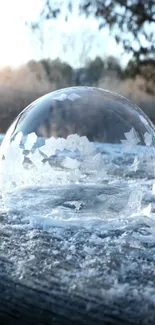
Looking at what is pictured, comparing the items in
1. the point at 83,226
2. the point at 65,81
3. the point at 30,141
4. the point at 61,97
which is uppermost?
the point at 65,81

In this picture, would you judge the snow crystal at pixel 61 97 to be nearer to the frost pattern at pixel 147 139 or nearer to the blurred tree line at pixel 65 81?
the frost pattern at pixel 147 139

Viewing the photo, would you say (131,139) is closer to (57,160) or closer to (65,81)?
(57,160)

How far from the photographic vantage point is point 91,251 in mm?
Answer: 627

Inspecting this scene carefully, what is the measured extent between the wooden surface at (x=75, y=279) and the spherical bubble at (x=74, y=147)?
33 cm

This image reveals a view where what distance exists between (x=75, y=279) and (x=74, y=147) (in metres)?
0.58

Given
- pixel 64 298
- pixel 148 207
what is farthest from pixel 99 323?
pixel 148 207

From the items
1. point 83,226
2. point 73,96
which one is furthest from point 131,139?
point 83,226

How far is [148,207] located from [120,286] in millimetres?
454

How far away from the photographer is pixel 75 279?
512 mm

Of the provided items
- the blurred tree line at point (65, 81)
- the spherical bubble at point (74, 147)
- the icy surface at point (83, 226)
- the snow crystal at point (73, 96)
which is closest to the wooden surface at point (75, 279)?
the icy surface at point (83, 226)

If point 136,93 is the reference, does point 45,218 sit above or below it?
below

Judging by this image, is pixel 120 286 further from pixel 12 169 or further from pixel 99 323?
pixel 12 169

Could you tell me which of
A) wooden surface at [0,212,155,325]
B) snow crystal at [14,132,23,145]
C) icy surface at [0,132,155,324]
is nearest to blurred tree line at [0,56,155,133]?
icy surface at [0,132,155,324]

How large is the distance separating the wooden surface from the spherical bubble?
325mm
